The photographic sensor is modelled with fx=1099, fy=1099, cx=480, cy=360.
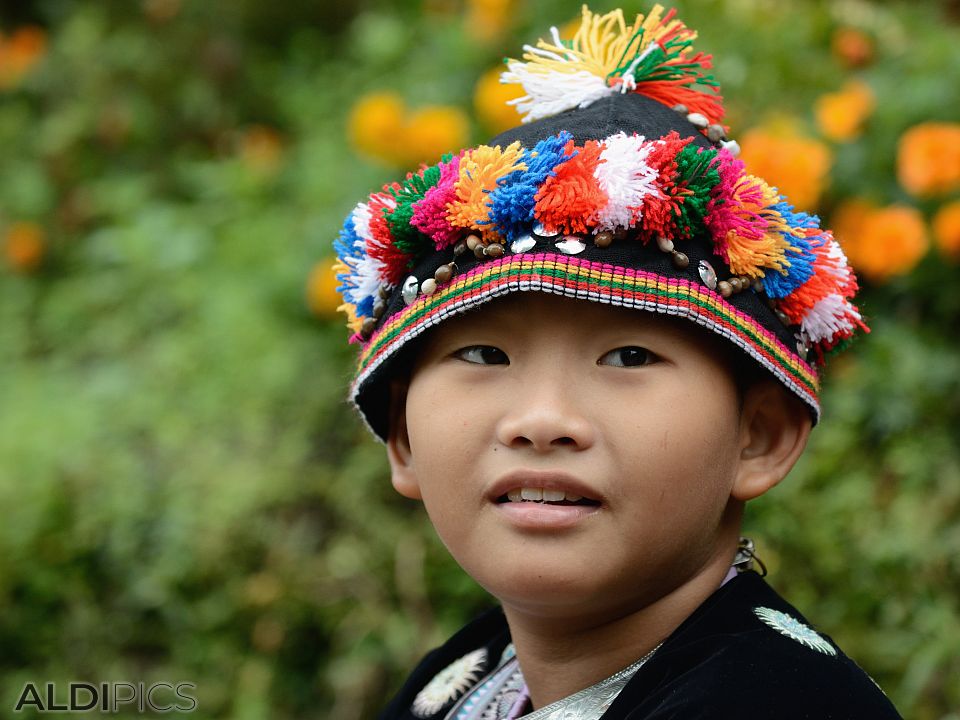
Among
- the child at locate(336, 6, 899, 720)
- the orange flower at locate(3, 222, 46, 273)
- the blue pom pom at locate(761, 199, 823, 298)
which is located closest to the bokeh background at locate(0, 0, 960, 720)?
the orange flower at locate(3, 222, 46, 273)

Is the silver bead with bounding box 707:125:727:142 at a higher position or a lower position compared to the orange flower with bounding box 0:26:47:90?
lower

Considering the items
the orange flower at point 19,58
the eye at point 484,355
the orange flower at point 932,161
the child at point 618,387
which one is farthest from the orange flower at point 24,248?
the eye at point 484,355

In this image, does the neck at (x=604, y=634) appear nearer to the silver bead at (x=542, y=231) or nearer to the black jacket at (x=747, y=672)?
the black jacket at (x=747, y=672)

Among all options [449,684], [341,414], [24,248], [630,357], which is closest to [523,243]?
[630,357]

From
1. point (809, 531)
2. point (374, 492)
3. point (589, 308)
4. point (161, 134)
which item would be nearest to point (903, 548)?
point (809, 531)

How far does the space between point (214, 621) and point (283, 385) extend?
3.18 feet

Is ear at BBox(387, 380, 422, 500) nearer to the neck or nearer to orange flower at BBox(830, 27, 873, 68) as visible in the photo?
the neck

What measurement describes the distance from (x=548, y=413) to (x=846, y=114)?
116 inches

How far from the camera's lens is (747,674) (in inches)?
63.3

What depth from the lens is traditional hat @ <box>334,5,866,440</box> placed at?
167 cm

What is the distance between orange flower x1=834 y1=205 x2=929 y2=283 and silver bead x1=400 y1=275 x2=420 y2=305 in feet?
7.94

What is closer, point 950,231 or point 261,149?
point 950,231

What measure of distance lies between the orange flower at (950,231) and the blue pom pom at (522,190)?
96.6 inches

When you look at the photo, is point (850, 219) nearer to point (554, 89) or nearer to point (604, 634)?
point (554, 89)
